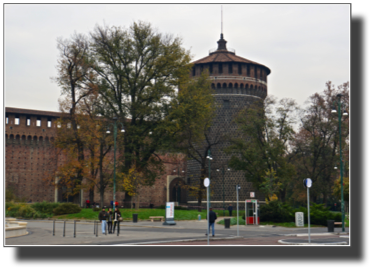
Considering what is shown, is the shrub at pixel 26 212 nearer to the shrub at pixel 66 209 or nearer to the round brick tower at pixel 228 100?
the shrub at pixel 66 209

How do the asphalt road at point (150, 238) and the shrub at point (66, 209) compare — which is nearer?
the asphalt road at point (150, 238)

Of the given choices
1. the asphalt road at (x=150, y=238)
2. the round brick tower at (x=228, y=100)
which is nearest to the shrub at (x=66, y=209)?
the asphalt road at (x=150, y=238)

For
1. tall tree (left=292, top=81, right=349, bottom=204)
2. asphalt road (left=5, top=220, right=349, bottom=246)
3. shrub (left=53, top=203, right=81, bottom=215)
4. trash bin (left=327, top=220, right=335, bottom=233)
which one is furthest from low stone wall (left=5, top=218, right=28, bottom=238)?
tall tree (left=292, top=81, right=349, bottom=204)

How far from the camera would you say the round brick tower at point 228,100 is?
61500 mm

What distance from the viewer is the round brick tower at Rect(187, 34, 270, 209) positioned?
61500 millimetres

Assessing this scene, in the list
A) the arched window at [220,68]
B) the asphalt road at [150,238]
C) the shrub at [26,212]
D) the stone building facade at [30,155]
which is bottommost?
the shrub at [26,212]

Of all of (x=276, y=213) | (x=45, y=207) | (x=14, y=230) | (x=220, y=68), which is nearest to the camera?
(x=14, y=230)

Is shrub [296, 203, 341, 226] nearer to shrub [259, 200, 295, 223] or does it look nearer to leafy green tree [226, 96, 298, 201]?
shrub [259, 200, 295, 223]

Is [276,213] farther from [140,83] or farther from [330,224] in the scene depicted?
[140,83]

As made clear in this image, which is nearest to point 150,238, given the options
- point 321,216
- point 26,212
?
point 321,216

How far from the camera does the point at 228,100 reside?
6372 cm

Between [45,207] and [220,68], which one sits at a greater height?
[220,68]
